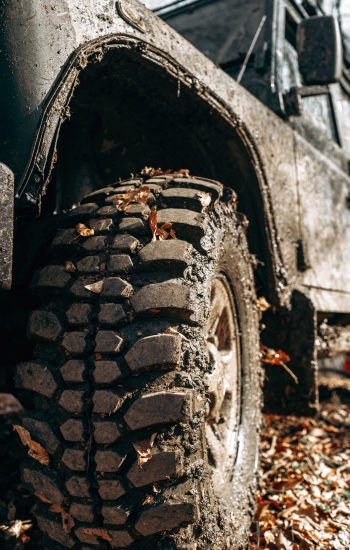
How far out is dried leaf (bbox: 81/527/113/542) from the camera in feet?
4.59

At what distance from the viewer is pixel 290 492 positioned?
7.52ft

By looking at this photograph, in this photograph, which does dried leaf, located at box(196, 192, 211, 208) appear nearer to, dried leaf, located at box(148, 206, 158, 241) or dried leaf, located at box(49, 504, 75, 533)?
dried leaf, located at box(148, 206, 158, 241)

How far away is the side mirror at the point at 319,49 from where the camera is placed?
2.70m

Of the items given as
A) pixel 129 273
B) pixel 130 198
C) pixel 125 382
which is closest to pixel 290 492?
pixel 125 382

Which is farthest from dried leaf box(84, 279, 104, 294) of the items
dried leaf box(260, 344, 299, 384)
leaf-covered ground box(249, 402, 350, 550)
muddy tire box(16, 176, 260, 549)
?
dried leaf box(260, 344, 299, 384)

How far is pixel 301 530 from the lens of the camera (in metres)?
1.98

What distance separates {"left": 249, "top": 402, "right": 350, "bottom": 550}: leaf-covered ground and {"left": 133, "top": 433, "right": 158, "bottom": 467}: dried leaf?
76 cm

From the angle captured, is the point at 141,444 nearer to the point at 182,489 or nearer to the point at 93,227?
the point at 182,489

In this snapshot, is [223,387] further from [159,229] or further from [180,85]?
[180,85]

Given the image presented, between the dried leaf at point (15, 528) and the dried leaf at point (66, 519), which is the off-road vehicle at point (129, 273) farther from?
the dried leaf at point (15, 528)

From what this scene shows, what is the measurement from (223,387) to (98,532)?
2.45ft

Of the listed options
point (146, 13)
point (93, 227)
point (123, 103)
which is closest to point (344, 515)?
point (93, 227)

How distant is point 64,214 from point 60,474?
0.82 metres

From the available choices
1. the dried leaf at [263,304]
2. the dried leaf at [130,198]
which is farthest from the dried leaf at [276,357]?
the dried leaf at [130,198]
